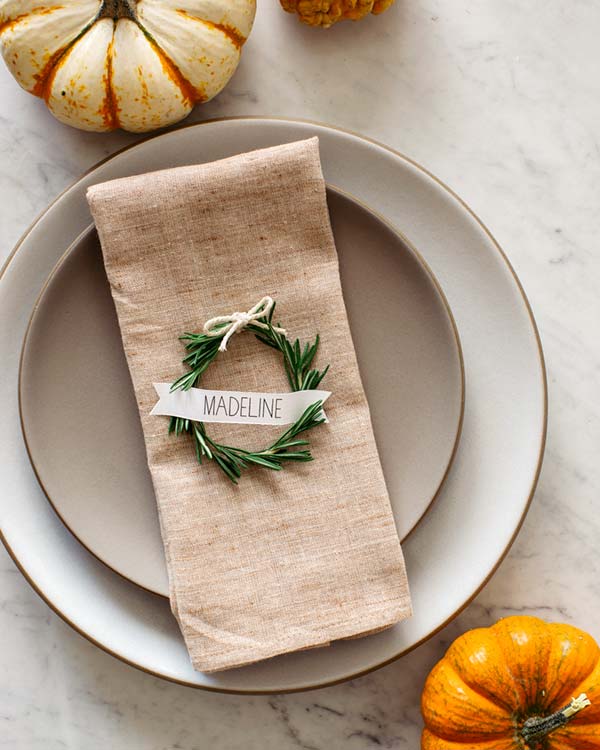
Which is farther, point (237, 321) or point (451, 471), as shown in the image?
point (451, 471)

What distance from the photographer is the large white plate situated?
38.1 inches

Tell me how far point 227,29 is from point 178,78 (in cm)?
8

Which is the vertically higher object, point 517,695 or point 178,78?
point 178,78

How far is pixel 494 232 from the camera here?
108 centimetres

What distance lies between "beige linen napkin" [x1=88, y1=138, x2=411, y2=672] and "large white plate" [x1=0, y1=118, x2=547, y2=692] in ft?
0.23

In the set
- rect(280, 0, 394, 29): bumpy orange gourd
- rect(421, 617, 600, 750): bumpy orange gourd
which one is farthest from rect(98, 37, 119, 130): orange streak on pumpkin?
rect(421, 617, 600, 750): bumpy orange gourd

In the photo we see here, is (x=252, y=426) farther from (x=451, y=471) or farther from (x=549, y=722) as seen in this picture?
(x=549, y=722)

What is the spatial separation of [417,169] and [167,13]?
351 millimetres

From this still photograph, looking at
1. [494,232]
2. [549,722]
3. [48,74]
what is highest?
[48,74]

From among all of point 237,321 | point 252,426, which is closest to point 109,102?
point 237,321

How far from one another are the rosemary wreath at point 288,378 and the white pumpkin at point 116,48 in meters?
0.28

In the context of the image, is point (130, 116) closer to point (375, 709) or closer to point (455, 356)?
point (455, 356)

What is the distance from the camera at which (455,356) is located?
3.10 feet

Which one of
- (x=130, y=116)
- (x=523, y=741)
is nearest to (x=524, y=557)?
(x=523, y=741)
